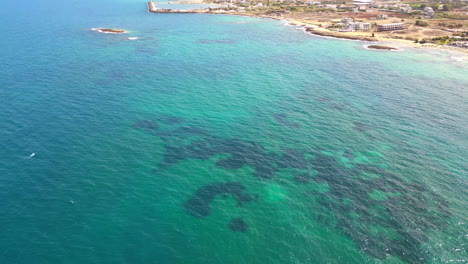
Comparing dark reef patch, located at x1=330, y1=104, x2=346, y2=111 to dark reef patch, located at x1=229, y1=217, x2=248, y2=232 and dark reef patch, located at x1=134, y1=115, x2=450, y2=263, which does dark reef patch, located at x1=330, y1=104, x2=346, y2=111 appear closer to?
dark reef patch, located at x1=134, y1=115, x2=450, y2=263

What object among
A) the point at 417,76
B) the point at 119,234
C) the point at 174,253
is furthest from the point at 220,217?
the point at 417,76

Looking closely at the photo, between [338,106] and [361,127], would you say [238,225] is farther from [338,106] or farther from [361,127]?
[338,106]

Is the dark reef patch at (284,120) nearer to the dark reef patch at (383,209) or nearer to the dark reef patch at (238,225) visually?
the dark reef patch at (383,209)

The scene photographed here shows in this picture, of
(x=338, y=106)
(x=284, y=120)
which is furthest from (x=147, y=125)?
(x=338, y=106)

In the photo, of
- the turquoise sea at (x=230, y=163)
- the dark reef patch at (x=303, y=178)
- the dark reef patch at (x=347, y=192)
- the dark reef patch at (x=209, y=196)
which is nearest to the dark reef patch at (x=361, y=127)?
the turquoise sea at (x=230, y=163)

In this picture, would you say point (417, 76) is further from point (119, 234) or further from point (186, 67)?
point (119, 234)

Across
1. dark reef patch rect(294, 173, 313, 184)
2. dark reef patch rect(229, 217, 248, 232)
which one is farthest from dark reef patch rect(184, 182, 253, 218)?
dark reef patch rect(294, 173, 313, 184)

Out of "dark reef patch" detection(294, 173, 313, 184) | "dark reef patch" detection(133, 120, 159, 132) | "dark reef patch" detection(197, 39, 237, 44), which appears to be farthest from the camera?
"dark reef patch" detection(197, 39, 237, 44)
